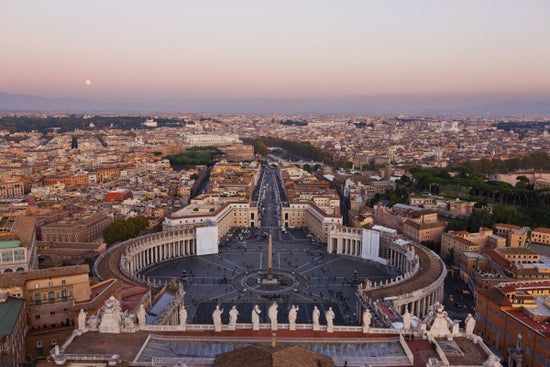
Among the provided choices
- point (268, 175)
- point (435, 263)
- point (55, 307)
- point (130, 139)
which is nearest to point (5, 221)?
point (55, 307)

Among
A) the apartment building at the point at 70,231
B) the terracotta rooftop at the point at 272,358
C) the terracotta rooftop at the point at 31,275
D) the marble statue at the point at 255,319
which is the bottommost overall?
the apartment building at the point at 70,231

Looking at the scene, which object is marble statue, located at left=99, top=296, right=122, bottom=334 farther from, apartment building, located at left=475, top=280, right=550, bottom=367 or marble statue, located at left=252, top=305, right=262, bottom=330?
apartment building, located at left=475, top=280, right=550, bottom=367

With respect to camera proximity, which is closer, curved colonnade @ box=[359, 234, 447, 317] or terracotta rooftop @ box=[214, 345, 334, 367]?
terracotta rooftop @ box=[214, 345, 334, 367]

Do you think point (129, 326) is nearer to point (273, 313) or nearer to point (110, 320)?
point (110, 320)

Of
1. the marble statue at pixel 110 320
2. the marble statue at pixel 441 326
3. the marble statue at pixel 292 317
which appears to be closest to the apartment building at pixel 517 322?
the marble statue at pixel 441 326

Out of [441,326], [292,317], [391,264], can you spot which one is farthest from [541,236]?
[292,317]

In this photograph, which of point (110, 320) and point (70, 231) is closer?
point (110, 320)

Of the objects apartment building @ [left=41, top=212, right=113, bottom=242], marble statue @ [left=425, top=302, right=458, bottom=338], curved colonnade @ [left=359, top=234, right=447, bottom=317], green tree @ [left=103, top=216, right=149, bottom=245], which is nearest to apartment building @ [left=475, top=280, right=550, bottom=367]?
curved colonnade @ [left=359, top=234, right=447, bottom=317]

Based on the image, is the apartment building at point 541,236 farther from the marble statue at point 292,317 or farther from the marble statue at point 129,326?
the marble statue at point 129,326

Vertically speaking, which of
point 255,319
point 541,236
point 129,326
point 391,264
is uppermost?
point 129,326
